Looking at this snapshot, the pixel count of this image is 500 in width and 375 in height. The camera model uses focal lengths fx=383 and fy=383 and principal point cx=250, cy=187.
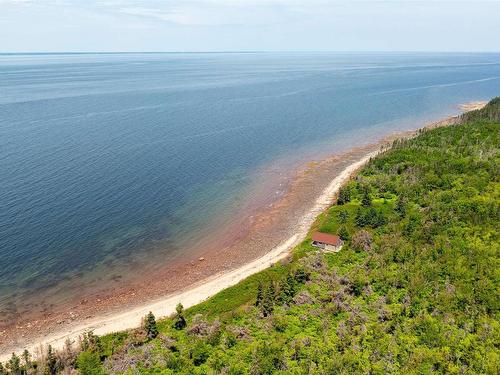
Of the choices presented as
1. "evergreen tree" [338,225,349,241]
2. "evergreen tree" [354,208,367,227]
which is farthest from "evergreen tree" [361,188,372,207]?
"evergreen tree" [338,225,349,241]

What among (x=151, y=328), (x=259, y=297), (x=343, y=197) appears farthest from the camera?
(x=343, y=197)

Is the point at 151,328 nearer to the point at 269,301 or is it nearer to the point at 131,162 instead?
the point at 269,301

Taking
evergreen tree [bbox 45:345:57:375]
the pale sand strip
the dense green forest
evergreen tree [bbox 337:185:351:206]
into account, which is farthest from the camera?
evergreen tree [bbox 337:185:351:206]

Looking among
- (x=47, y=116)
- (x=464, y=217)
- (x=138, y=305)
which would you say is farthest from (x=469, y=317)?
(x=47, y=116)

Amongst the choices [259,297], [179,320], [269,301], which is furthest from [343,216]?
[179,320]

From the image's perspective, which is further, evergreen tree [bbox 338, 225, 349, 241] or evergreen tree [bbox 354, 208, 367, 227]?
evergreen tree [bbox 354, 208, 367, 227]

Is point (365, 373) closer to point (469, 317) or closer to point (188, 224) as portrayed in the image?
point (469, 317)

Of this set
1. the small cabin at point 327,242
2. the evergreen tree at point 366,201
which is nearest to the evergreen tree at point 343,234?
the small cabin at point 327,242

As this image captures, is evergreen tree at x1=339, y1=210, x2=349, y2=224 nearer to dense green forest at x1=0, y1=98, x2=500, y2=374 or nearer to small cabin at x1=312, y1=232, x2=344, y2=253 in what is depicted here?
dense green forest at x1=0, y1=98, x2=500, y2=374
